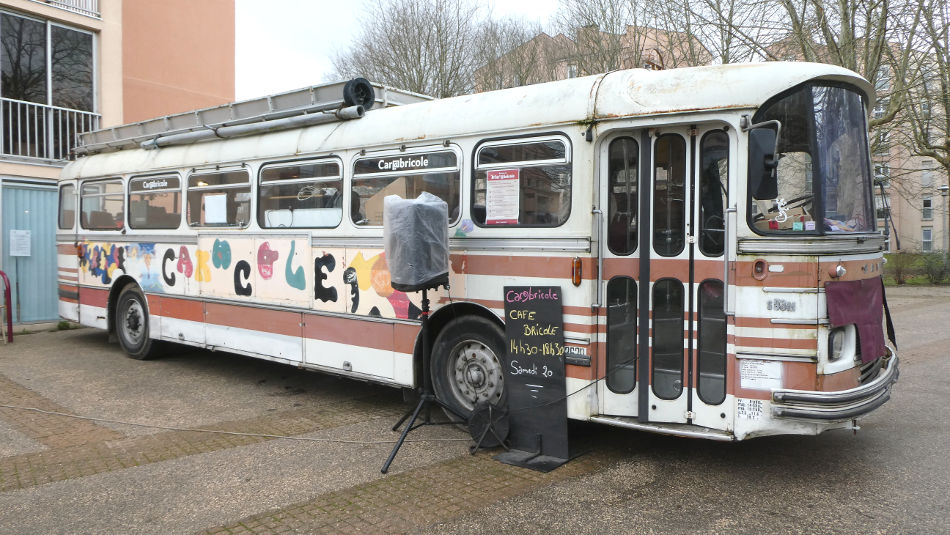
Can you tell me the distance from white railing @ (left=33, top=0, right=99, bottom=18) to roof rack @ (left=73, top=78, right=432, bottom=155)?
5.81 m

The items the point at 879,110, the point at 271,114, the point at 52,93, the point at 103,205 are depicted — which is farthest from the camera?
the point at 879,110

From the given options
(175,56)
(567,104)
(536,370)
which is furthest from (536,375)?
(175,56)

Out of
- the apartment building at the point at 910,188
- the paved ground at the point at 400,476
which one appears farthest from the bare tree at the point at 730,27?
the paved ground at the point at 400,476

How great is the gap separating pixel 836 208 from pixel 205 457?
526cm

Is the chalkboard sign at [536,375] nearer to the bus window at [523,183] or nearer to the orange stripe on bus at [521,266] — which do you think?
the orange stripe on bus at [521,266]

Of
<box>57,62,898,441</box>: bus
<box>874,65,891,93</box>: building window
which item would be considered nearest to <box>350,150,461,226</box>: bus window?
<box>57,62,898,441</box>: bus

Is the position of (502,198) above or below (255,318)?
above

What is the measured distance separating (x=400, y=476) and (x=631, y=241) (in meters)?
2.48

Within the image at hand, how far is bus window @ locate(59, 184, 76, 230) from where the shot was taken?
1120 cm

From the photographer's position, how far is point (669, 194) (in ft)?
17.3

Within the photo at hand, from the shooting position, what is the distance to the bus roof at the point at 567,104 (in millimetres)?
5008

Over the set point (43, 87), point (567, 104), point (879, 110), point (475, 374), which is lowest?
point (475, 374)

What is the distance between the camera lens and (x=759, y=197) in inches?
193

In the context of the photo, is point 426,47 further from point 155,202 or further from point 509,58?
point 155,202
